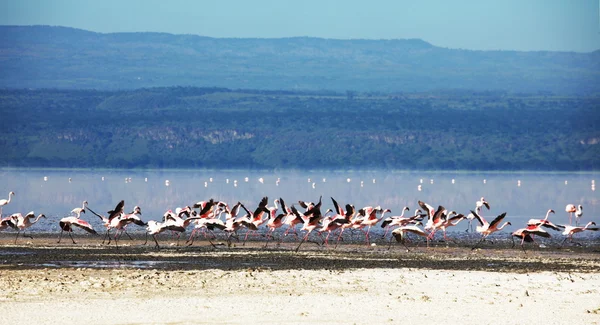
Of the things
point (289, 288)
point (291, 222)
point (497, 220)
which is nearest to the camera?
point (289, 288)

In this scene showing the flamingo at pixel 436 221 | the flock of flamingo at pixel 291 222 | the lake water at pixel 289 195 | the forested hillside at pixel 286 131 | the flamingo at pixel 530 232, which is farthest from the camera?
the forested hillside at pixel 286 131

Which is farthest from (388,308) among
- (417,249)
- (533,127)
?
(533,127)

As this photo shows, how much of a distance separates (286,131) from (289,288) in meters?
89.5

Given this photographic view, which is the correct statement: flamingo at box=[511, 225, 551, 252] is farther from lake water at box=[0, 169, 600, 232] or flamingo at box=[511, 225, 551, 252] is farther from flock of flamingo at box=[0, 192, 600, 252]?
lake water at box=[0, 169, 600, 232]

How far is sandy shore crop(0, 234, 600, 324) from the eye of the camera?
13.9 meters

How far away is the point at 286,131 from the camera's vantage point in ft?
346

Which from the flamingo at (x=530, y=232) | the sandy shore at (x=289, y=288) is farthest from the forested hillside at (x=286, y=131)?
the sandy shore at (x=289, y=288)

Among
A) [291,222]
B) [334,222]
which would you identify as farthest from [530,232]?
[291,222]

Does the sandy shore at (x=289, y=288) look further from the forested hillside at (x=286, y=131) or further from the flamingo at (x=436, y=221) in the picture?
the forested hillside at (x=286, y=131)

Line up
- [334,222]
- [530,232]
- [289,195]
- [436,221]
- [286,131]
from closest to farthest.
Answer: [530,232] < [334,222] < [436,221] < [289,195] < [286,131]

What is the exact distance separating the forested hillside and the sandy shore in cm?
7111

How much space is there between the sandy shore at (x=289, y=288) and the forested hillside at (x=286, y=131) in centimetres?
7111

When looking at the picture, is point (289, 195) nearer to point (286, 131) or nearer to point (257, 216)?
point (257, 216)

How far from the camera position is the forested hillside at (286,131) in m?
95.4
